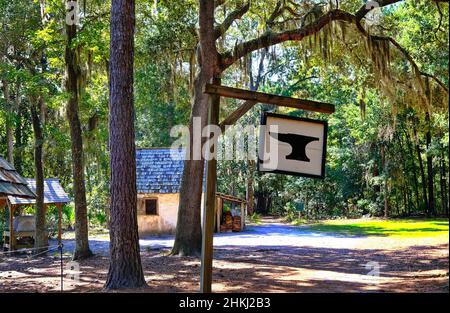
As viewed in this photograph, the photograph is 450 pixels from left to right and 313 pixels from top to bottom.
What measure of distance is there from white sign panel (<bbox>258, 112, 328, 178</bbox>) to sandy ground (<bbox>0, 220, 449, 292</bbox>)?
3.18 meters

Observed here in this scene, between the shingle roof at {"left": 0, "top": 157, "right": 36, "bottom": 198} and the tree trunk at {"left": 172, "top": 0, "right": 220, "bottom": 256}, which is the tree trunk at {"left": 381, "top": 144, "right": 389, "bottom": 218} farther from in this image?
the shingle roof at {"left": 0, "top": 157, "right": 36, "bottom": 198}

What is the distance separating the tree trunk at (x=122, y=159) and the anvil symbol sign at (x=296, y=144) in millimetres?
3859

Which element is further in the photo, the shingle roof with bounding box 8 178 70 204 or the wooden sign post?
the shingle roof with bounding box 8 178 70 204

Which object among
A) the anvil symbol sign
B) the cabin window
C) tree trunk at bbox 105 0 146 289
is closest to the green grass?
the cabin window

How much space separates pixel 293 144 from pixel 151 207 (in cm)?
1981

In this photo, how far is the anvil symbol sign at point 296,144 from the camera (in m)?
6.35

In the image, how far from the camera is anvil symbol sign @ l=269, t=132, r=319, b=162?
6.35 metres

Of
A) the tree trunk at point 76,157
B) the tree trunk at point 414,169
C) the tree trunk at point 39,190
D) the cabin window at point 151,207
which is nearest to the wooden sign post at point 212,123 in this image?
the tree trunk at point 76,157

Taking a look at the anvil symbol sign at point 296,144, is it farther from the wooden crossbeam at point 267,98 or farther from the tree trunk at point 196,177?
the tree trunk at point 196,177

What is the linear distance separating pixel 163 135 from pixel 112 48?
30.3 m

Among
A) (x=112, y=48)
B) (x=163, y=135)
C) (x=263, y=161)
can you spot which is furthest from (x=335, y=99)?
(x=263, y=161)

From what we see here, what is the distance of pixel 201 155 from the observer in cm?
1489

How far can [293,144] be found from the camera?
637cm
